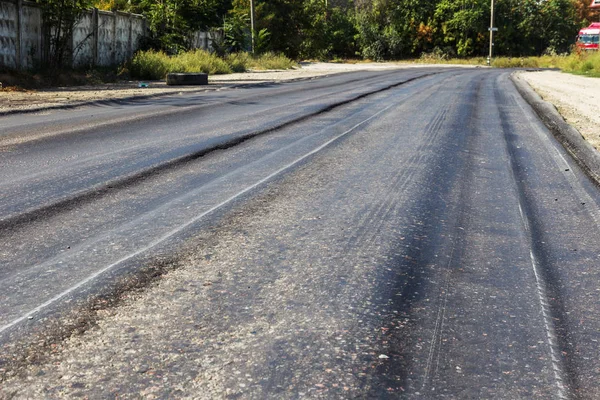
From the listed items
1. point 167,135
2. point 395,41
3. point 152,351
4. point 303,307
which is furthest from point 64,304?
point 395,41

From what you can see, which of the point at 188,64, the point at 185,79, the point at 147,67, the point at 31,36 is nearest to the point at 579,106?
the point at 185,79

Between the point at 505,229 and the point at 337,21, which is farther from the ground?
the point at 337,21

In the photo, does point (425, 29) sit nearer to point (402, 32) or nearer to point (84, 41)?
point (402, 32)

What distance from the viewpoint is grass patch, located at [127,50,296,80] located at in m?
24.5

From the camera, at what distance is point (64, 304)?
11.2 ft

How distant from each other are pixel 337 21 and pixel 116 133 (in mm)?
66005

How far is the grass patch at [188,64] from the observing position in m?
24.5

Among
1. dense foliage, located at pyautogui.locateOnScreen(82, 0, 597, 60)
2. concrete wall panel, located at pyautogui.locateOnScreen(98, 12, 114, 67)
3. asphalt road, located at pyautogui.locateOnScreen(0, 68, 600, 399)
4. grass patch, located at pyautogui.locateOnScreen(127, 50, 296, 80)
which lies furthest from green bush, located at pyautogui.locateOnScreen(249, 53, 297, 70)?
asphalt road, located at pyautogui.locateOnScreen(0, 68, 600, 399)

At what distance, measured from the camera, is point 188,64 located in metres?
27.8

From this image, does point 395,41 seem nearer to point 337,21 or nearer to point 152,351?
point 337,21

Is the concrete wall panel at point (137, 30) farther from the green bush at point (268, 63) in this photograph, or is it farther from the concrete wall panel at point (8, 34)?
the green bush at point (268, 63)

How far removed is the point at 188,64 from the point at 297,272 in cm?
2487

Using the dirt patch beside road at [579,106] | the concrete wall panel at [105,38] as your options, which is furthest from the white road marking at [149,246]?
the concrete wall panel at [105,38]

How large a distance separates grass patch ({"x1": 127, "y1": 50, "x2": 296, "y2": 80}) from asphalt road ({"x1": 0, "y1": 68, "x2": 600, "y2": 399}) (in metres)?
16.5
